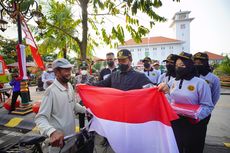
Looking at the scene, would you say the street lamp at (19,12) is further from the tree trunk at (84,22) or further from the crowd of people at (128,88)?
the crowd of people at (128,88)

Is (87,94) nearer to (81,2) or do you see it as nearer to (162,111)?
(162,111)

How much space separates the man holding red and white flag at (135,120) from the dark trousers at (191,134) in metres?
0.52

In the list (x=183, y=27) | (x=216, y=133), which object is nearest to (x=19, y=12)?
(x=216, y=133)

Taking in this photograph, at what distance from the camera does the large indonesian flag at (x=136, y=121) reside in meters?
2.11

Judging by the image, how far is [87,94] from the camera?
285 cm

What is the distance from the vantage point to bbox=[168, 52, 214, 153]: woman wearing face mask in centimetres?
233

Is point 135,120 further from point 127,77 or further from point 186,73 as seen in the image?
point 186,73

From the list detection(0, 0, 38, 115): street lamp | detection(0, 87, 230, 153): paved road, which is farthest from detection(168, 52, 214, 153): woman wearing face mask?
detection(0, 0, 38, 115): street lamp

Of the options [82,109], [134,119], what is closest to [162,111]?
[134,119]

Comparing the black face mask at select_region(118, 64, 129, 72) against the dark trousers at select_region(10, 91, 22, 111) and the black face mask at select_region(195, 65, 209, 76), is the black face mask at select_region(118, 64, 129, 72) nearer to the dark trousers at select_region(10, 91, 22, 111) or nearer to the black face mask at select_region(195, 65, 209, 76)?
the black face mask at select_region(195, 65, 209, 76)

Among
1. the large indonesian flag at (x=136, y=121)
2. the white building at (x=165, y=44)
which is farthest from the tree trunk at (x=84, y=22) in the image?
the white building at (x=165, y=44)

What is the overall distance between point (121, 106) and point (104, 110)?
0.28m

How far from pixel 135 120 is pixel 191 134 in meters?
0.94

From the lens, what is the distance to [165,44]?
185 feet
